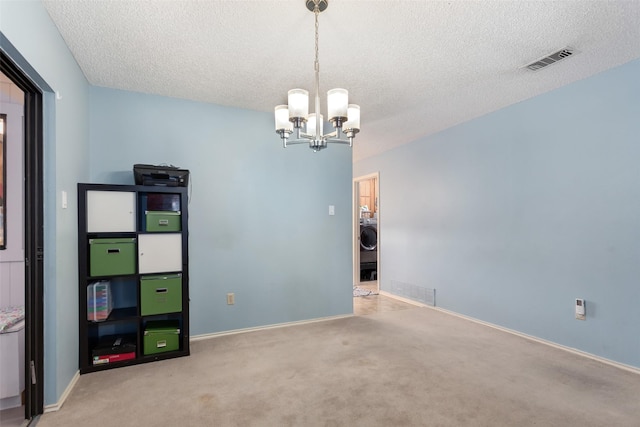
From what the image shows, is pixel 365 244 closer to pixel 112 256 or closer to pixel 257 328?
pixel 257 328

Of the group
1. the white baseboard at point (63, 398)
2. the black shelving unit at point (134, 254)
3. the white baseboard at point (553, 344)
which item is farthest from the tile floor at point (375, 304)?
the white baseboard at point (63, 398)

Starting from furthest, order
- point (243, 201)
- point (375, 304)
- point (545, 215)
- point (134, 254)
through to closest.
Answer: point (375, 304) → point (243, 201) → point (545, 215) → point (134, 254)

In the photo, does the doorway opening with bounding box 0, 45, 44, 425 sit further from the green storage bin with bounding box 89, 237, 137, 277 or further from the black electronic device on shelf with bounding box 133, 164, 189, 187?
the black electronic device on shelf with bounding box 133, 164, 189, 187

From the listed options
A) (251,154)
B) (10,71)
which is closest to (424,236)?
(251,154)

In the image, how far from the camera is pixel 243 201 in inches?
137

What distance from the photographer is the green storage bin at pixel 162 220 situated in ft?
8.84

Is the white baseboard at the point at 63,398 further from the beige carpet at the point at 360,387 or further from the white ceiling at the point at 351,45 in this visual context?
the white ceiling at the point at 351,45

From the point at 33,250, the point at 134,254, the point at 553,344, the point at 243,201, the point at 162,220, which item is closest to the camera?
the point at 33,250

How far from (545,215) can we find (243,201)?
2.98 meters

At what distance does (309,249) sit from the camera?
3820 mm

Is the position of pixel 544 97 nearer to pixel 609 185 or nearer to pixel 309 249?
pixel 609 185

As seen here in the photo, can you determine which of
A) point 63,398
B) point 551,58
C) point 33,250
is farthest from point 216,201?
point 551,58

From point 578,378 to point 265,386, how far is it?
225 cm

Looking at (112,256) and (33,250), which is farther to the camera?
(112,256)
